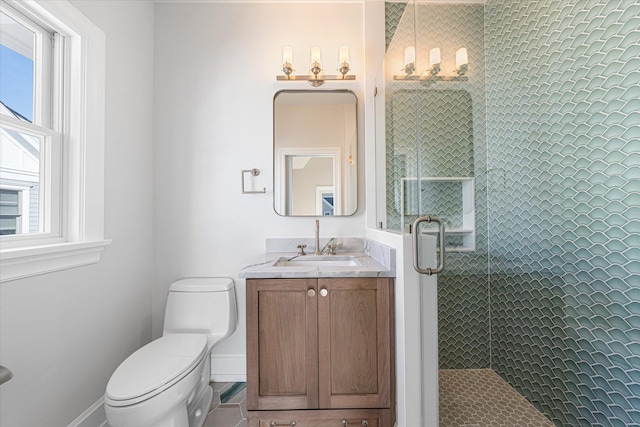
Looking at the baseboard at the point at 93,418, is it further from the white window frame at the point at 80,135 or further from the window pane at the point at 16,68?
the window pane at the point at 16,68

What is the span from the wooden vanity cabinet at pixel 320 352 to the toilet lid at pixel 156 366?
282 mm

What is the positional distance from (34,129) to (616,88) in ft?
8.29

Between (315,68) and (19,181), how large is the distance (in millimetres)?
1699

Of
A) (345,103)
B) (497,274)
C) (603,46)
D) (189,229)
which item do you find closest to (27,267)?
(189,229)

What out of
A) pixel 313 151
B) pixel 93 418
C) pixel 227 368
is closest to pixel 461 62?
pixel 313 151

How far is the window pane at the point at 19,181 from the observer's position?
1172 mm

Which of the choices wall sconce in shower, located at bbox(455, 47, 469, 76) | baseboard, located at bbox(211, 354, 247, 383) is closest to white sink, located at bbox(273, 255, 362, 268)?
baseboard, located at bbox(211, 354, 247, 383)

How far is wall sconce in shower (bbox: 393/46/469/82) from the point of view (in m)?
1.32

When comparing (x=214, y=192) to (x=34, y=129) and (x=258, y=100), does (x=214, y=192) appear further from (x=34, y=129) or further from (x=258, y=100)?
(x=34, y=129)

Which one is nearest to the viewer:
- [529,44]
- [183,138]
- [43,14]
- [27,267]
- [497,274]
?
[27,267]

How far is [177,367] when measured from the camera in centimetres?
123

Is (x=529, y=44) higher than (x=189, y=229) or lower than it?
higher

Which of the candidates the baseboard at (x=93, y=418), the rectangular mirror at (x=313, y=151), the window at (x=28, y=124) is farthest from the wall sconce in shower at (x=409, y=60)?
the baseboard at (x=93, y=418)

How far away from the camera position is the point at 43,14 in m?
1.27
